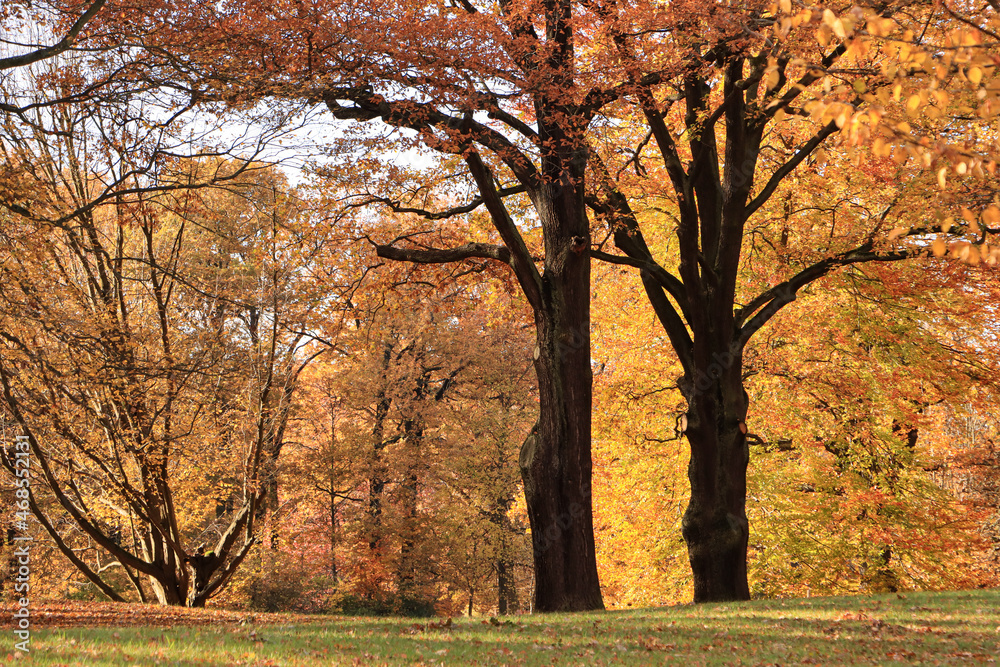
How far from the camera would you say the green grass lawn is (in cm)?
558

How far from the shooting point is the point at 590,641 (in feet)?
22.4

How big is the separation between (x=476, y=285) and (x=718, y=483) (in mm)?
7377

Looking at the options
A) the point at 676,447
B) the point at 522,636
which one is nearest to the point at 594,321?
the point at 676,447

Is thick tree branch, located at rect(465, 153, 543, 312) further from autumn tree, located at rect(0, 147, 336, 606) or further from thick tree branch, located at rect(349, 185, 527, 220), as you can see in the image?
autumn tree, located at rect(0, 147, 336, 606)

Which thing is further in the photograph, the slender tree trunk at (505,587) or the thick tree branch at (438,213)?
the slender tree trunk at (505,587)

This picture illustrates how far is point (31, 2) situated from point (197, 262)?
1645 centimetres

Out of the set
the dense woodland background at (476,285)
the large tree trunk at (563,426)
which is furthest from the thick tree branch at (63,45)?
the large tree trunk at (563,426)

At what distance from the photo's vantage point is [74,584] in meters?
19.0

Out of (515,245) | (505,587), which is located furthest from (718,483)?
(505,587)

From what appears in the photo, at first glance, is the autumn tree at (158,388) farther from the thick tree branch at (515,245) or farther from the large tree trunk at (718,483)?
the large tree trunk at (718,483)

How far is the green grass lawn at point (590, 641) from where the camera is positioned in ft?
18.3

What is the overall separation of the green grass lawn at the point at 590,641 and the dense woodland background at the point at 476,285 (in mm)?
3369

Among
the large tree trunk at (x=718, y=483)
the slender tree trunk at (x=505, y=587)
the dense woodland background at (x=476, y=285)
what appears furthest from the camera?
the slender tree trunk at (x=505, y=587)

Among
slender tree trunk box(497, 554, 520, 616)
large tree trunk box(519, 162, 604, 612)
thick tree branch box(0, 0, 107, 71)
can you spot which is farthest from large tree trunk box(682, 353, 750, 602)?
slender tree trunk box(497, 554, 520, 616)
